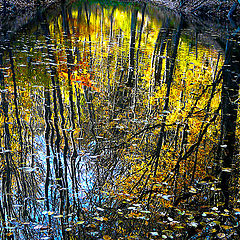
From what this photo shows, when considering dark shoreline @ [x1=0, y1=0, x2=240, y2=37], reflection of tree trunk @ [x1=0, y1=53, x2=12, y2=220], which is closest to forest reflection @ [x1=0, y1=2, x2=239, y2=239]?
reflection of tree trunk @ [x1=0, y1=53, x2=12, y2=220]

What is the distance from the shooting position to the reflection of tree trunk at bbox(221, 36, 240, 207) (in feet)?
17.6

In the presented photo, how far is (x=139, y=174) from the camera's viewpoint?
517 centimetres

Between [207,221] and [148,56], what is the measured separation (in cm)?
1068

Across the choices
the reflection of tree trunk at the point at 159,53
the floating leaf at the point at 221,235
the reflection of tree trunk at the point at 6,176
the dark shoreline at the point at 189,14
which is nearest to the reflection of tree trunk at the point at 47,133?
the reflection of tree trunk at the point at 6,176

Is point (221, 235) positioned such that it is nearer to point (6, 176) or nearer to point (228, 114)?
point (6, 176)

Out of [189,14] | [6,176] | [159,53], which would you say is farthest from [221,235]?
[189,14]

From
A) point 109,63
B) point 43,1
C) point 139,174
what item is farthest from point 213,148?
point 43,1

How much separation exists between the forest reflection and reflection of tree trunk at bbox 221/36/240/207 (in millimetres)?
28

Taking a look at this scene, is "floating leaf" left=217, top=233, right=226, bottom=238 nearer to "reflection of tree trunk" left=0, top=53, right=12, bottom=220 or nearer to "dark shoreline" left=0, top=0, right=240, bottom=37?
"reflection of tree trunk" left=0, top=53, right=12, bottom=220

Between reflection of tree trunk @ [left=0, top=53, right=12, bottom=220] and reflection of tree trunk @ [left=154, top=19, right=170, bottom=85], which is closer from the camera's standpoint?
reflection of tree trunk @ [left=0, top=53, right=12, bottom=220]

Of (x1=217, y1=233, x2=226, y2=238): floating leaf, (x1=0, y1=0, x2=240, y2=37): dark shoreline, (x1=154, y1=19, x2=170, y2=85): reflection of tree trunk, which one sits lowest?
(x1=217, y1=233, x2=226, y2=238): floating leaf

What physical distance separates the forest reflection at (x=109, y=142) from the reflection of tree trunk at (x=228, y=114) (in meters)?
0.03

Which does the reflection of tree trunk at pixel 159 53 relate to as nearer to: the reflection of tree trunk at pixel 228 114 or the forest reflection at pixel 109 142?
the forest reflection at pixel 109 142

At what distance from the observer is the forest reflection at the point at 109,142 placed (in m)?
4.12
